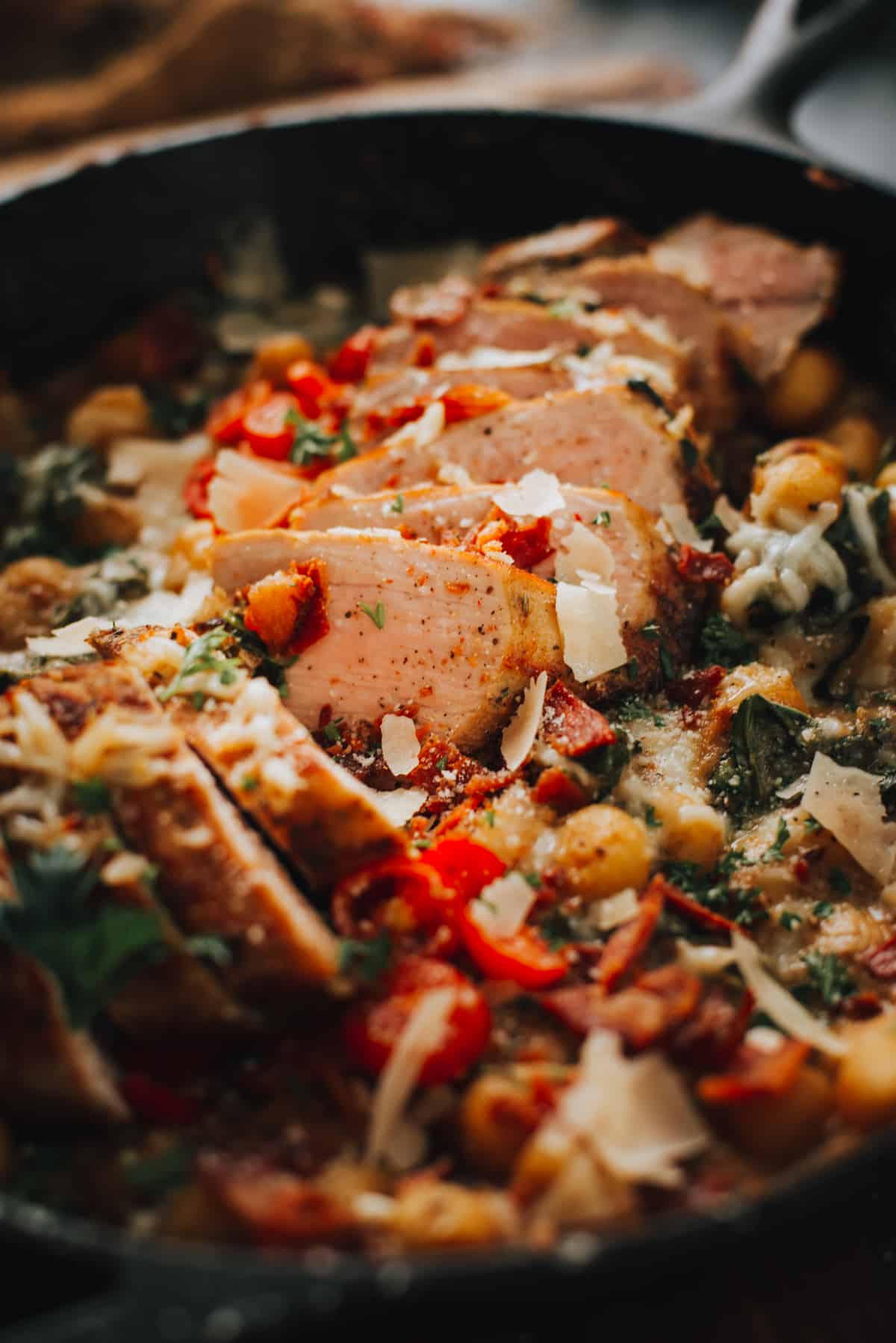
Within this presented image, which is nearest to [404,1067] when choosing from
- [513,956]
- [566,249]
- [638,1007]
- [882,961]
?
[513,956]

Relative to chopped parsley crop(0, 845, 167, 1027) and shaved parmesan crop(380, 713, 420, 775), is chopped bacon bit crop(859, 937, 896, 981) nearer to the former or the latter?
shaved parmesan crop(380, 713, 420, 775)

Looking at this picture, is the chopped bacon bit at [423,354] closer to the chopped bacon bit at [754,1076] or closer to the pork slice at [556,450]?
the pork slice at [556,450]

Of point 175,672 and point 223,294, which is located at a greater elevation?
point 223,294

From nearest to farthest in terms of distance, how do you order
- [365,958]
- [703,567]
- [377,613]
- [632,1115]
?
[632,1115] < [365,958] < [377,613] < [703,567]

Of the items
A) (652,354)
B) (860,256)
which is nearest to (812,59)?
(860,256)

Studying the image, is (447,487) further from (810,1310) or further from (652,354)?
(810,1310)

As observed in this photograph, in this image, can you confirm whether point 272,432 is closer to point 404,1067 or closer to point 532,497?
point 532,497

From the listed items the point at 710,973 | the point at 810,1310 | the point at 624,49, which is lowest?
the point at 810,1310
